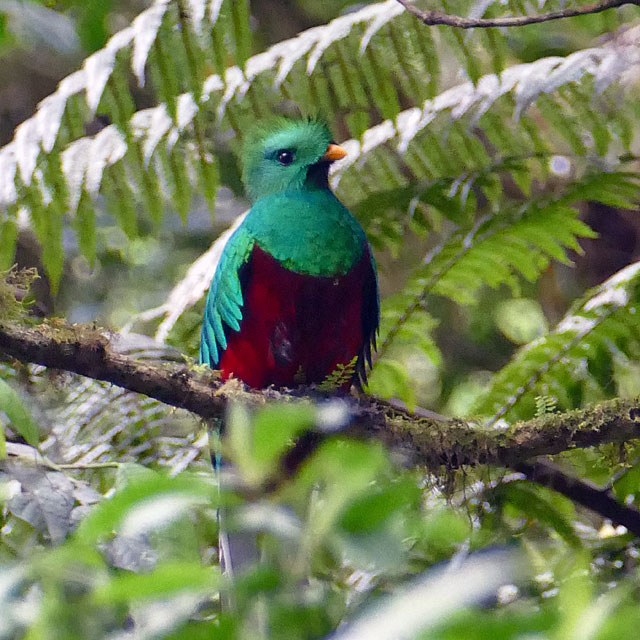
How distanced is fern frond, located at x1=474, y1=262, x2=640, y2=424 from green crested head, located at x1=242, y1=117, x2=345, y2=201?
0.87 metres

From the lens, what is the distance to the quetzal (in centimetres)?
259

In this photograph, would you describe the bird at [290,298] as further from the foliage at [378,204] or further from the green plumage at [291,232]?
the foliage at [378,204]

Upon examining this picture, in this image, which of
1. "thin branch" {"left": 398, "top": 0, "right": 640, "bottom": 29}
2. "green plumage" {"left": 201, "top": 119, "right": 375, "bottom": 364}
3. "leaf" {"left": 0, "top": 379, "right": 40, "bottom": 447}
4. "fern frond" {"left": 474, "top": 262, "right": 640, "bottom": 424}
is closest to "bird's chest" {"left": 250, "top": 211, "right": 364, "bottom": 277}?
"green plumage" {"left": 201, "top": 119, "right": 375, "bottom": 364}

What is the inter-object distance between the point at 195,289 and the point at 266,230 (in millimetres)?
564

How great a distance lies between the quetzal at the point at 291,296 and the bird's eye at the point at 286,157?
0.20 metres

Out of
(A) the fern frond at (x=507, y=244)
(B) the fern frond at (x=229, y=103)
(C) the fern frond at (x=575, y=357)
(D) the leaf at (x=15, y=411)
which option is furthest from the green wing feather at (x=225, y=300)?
(D) the leaf at (x=15, y=411)

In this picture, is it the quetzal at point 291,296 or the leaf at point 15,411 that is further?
the quetzal at point 291,296

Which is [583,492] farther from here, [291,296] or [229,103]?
[229,103]

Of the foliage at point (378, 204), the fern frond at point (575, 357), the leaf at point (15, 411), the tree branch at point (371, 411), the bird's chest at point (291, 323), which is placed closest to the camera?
the leaf at point (15, 411)

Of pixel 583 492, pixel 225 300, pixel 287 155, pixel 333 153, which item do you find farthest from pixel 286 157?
pixel 583 492

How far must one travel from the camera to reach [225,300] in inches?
104

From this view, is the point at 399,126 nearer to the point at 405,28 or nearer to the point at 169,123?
the point at 405,28

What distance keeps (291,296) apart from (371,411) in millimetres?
505

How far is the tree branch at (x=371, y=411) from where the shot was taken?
1856 millimetres
